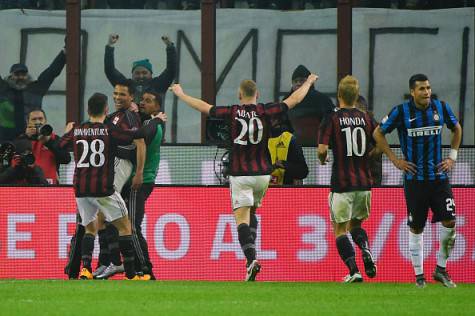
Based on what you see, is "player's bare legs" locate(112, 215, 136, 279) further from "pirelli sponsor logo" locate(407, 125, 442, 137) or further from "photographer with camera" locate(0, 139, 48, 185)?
"pirelli sponsor logo" locate(407, 125, 442, 137)

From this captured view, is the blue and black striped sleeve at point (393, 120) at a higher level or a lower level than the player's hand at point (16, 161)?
higher

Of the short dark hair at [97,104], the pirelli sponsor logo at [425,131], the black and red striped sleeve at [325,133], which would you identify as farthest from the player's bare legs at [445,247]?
the short dark hair at [97,104]

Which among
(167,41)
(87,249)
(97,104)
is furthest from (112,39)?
(87,249)

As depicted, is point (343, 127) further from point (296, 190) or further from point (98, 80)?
point (98, 80)

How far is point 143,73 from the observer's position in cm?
1945

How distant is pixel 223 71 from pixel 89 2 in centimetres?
198

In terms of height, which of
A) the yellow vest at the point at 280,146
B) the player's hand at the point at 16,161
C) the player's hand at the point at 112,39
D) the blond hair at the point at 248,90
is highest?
the player's hand at the point at 112,39

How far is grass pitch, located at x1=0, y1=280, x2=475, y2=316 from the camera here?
1162 cm

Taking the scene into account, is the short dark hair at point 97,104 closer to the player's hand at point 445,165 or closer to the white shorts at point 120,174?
the white shorts at point 120,174

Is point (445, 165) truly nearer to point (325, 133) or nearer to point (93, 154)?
point (325, 133)

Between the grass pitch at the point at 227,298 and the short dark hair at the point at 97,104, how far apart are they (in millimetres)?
1728

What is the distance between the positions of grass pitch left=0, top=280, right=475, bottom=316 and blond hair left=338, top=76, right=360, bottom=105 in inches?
68.7

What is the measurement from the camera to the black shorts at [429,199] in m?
14.0

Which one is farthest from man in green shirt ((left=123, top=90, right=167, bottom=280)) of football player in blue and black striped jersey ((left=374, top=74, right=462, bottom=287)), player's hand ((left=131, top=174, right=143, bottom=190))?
football player in blue and black striped jersey ((left=374, top=74, right=462, bottom=287))
